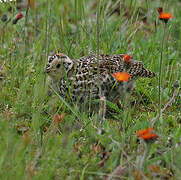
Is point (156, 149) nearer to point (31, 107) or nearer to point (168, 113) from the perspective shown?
point (168, 113)

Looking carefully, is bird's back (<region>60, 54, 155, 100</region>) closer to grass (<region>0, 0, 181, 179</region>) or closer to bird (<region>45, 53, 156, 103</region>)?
bird (<region>45, 53, 156, 103</region>)

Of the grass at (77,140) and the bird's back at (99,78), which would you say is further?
the bird's back at (99,78)

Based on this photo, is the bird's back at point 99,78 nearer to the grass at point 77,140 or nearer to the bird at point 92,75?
the bird at point 92,75

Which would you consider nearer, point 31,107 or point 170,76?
point 31,107

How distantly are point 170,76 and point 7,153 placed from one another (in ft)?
8.94

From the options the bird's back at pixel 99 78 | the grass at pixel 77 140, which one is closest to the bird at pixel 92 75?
the bird's back at pixel 99 78

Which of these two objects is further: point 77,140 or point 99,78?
point 99,78

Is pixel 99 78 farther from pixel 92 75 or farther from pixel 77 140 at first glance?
pixel 77 140

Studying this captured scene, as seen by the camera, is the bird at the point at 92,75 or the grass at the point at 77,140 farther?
the bird at the point at 92,75

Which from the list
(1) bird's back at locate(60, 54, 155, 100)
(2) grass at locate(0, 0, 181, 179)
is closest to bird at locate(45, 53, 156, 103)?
(1) bird's back at locate(60, 54, 155, 100)

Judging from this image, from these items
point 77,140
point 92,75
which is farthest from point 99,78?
point 77,140

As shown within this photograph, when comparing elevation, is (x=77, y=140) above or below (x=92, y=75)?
below

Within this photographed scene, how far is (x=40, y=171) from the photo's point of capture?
248 cm

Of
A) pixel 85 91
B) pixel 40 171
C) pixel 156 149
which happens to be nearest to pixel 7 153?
pixel 40 171
